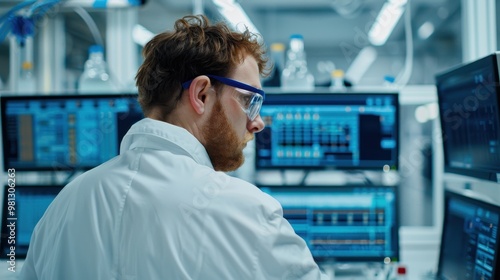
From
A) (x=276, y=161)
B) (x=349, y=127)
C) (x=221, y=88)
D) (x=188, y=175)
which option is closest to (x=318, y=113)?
(x=349, y=127)

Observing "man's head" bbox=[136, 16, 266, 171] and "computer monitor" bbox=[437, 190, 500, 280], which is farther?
"computer monitor" bbox=[437, 190, 500, 280]

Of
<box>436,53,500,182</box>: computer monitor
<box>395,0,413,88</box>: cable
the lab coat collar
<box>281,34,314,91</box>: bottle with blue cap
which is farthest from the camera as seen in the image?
<box>395,0,413,88</box>: cable

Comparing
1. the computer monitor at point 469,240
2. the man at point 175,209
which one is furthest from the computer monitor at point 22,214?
the computer monitor at point 469,240

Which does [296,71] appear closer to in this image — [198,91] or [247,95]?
[247,95]

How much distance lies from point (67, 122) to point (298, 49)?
0.96 meters

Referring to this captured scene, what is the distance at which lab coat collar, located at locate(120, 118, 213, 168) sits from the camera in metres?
0.97

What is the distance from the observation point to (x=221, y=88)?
109cm

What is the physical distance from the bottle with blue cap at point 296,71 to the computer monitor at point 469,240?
2.35 ft

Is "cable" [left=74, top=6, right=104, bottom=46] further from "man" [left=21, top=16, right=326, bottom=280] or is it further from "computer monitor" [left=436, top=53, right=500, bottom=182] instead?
"computer monitor" [left=436, top=53, right=500, bottom=182]

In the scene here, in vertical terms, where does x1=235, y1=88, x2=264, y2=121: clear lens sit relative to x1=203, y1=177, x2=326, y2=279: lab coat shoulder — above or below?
above

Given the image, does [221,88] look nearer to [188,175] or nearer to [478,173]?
[188,175]

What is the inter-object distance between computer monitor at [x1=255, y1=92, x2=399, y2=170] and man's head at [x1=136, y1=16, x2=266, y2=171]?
2.34ft

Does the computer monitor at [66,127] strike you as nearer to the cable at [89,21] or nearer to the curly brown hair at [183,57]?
the cable at [89,21]

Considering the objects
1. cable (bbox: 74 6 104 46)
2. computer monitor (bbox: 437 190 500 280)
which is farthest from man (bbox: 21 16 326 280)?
cable (bbox: 74 6 104 46)
